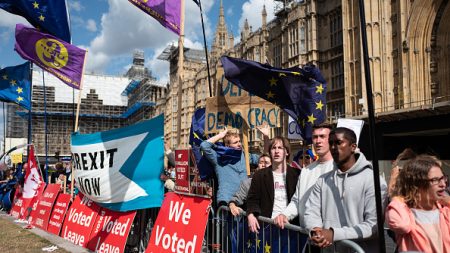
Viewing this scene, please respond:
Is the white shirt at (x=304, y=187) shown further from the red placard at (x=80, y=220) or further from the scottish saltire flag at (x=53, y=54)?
the scottish saltire flag at (x=53, y=54)

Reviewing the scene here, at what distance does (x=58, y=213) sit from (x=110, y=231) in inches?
105

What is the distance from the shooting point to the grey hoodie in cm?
266

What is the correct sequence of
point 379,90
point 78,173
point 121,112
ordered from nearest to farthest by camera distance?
point 78,173, point 379,90, point 121,112

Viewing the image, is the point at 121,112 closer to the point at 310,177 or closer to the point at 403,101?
the point at 403,101

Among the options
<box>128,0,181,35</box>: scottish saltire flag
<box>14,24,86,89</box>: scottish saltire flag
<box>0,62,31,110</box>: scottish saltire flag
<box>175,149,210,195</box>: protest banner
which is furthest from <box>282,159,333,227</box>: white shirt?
<box>0,62,31,110</box>: scottish saltire flag

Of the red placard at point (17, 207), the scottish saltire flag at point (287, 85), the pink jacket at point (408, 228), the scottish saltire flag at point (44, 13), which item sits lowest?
the red placard at point (17, 207)

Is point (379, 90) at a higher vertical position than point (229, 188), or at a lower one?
higher

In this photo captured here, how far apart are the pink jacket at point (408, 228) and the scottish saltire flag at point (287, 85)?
3168 mm

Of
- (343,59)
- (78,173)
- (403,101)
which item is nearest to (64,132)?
(343,59)

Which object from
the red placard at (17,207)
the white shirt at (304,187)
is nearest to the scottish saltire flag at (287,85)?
the white shirt at (304,187)

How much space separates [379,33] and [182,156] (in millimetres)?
19564

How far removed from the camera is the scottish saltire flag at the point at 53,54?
946cm

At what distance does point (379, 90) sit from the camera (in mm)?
21406

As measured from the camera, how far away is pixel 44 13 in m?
9.91
